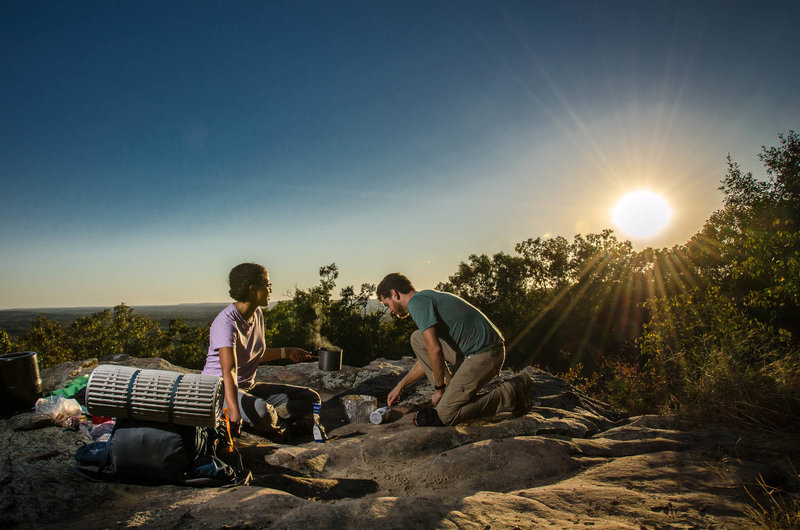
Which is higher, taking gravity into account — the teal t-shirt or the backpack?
the teal t-shirt

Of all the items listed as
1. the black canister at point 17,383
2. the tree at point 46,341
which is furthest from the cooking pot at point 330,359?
the tree at point 46,341

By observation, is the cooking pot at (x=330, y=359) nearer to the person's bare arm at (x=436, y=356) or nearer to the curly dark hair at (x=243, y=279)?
the person's bare arm at (x=436, y=356)

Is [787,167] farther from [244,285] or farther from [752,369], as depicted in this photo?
[244,285]

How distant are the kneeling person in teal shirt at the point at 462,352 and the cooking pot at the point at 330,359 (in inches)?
74.8

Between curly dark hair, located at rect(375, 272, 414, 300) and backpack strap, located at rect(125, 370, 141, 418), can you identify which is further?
curly dark hair, located at rect(375, 272, 414, 300)

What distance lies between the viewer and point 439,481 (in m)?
2.66

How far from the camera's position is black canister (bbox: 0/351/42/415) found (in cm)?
352

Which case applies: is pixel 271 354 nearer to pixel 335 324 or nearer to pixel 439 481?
pixel 439 481

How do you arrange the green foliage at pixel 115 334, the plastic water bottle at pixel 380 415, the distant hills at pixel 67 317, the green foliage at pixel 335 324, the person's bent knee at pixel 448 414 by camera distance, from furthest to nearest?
the distant hills at pixel 67 317 → the green foliage at pixel 115 334 → the green foliage at pixel 335 324 → the plastic water bottle at pixel 380 415 → the person's bent knee at pixel 448 414

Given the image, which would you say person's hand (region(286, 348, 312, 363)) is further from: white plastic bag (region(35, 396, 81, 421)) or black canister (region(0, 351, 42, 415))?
black canister (region(0, 351, 42, 415))

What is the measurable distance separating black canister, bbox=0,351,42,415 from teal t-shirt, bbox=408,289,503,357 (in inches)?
140

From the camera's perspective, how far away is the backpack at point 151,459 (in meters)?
2.29

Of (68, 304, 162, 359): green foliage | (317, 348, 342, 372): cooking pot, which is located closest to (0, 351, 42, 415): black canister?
(317, 348, 342, 372): cooking pot

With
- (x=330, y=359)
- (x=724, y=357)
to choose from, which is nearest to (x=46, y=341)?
(x=330, y=359)
